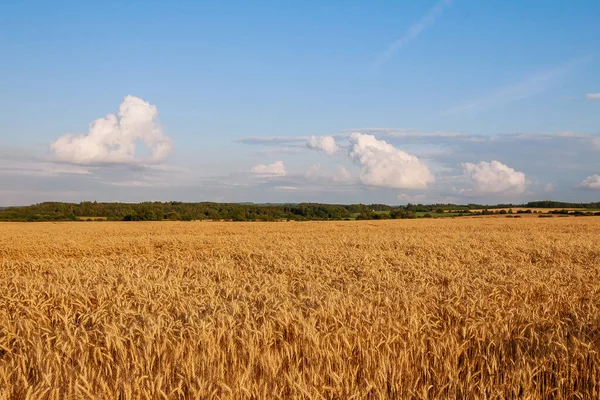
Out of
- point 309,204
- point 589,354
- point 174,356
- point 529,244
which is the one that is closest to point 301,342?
point 174,356

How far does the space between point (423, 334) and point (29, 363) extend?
3887 mm

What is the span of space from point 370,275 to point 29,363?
6.60 metres

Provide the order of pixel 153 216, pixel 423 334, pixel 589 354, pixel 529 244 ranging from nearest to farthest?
pixel 589 354 → pixel 423 334 → pixel 529 244 → pixel 153 216

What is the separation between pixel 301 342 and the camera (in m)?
4.68

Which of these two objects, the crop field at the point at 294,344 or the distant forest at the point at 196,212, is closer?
the crop field at the point at 294,344

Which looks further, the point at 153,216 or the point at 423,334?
the point at 153,216

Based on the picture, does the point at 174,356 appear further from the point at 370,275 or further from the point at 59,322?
the point at 370,275

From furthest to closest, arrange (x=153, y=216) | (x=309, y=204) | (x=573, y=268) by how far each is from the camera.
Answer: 1. (x=309, y=204)
2. (x=153, y=216)
3. (x=573, y=268)

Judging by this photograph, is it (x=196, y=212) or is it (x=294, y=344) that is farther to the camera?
(x=196, y=212)

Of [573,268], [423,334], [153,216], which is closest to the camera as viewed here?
[423,334]

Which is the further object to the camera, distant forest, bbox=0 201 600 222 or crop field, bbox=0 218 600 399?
distant forest, bbox=0 201 600 222

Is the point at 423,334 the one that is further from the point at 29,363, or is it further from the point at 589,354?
the point at 29,363

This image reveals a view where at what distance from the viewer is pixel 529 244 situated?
57.1 feet

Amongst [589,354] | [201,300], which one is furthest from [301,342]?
[589,354]
